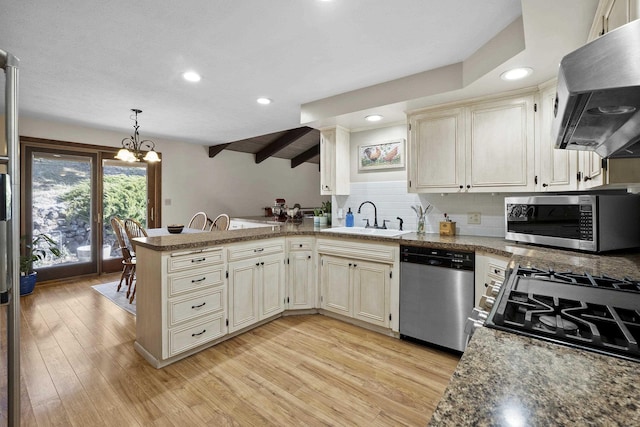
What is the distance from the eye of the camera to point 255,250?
9.20 feet

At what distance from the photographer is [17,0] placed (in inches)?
67.6

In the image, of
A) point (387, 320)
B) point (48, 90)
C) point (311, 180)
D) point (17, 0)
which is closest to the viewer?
point (17, 0)

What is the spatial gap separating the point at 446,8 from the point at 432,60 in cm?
61

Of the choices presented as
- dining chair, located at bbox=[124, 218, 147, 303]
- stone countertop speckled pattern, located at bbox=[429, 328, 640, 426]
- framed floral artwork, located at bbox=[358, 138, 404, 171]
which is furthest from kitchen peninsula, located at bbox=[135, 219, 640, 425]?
dining chair, located at bbox=[124, 218, 147, 303]

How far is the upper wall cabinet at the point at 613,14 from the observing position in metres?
0.94

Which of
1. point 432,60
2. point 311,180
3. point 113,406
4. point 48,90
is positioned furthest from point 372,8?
point 311,180

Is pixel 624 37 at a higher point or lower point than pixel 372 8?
lower

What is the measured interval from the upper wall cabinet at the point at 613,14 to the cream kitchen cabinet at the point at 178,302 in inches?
100

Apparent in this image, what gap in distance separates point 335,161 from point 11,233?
109 inches

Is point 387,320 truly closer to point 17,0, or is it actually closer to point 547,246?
point 547,246

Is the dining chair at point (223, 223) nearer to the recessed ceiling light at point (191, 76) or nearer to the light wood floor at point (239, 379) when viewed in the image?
the light wood floor at point (239, 379)

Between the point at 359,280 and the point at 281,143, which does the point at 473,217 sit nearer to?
the point at 359,280

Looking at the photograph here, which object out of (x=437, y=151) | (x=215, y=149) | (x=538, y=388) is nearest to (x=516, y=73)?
(x=437, y=151)

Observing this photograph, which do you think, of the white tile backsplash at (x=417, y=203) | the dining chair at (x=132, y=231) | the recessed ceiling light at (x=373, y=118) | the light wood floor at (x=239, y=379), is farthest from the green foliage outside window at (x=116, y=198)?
the recessed ceiling light at (x=373, y=118)
